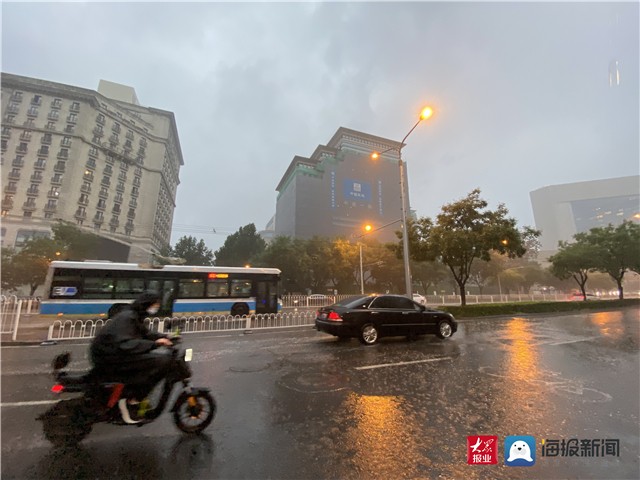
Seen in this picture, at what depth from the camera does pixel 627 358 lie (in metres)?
7.02

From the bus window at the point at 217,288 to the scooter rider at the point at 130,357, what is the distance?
12312 mm

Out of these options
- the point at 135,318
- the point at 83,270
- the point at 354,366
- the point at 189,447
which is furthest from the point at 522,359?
the point at 83,270

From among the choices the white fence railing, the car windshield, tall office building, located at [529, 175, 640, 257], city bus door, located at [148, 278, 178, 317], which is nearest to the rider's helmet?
the car windshield

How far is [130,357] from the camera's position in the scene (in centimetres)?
319

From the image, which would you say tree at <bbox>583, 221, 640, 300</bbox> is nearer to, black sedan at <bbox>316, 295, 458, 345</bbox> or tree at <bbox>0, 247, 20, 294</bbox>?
black sedan at <bbox>316, 295, 458, 345</bbox>

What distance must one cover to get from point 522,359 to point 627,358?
8.94 feet

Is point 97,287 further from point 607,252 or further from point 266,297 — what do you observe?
point 607,252

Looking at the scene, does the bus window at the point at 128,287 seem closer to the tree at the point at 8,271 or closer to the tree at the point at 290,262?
the tree at the point at 290,262

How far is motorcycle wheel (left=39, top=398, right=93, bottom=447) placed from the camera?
2926mm

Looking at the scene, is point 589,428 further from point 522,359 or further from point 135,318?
point 135,318

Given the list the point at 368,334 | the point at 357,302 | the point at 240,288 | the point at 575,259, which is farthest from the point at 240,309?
the point at 575,259

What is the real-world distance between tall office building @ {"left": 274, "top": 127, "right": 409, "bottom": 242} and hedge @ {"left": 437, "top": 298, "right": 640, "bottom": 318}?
48.3 m

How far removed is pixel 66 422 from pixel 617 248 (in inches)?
1454

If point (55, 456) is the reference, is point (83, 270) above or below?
above
